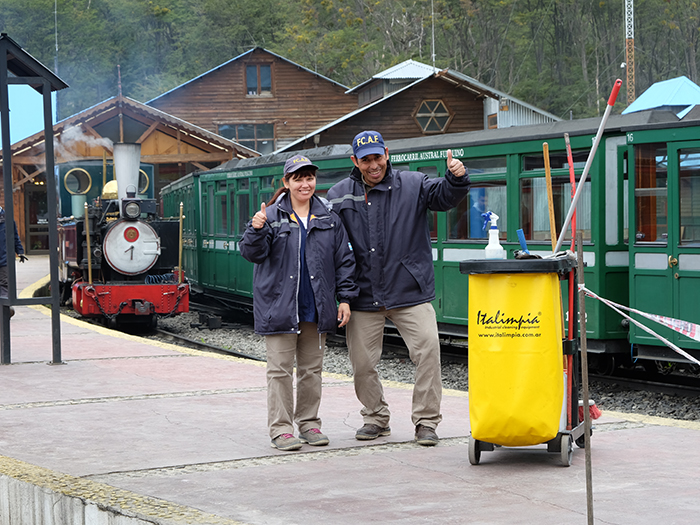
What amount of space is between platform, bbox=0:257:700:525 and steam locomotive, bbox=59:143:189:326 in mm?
7037

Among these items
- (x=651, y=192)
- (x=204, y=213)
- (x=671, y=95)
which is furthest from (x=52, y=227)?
(x=671, y=95)

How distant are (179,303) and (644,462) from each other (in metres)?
10.9

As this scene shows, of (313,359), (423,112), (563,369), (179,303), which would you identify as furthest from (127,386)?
(423,112)

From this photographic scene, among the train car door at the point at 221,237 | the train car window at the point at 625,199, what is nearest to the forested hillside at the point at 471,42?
the train car door at the point at 221,237

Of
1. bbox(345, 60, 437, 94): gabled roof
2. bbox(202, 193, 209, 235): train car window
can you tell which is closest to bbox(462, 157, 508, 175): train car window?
bbox(202, 193, 209, 235): train car window

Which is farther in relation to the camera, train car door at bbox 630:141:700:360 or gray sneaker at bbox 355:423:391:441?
train car door at bbox 630:141:700:360

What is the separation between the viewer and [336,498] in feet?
14.7

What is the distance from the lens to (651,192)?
30.0 feet

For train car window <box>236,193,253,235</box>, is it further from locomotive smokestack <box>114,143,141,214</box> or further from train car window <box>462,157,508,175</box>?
train car window <box>462,157,508,175</box>

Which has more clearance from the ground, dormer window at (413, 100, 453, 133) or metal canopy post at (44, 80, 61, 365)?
dormer window at (413, 100, 453, 133)

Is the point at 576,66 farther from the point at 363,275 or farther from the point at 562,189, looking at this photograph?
the point at 363,275

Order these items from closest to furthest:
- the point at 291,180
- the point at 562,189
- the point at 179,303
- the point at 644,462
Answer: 1. the point at 644,462
2. the point at 291,180
3. the point at 562,189
4. the point at 179,303

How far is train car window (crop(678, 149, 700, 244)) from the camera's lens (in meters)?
8.76

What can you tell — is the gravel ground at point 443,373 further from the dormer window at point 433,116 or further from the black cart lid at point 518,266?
the dormer window at point 433,116
